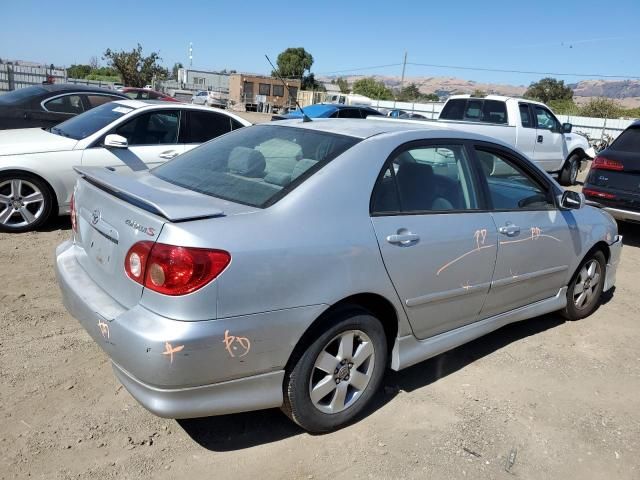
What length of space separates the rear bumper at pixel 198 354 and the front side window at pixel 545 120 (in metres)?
10.5

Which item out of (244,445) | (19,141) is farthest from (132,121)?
(244,445)

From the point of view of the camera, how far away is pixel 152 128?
6641 millimetres

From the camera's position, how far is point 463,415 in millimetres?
3328

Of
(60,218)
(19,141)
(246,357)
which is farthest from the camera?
(60,218)

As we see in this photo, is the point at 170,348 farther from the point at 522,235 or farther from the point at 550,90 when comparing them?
the point at 550,90

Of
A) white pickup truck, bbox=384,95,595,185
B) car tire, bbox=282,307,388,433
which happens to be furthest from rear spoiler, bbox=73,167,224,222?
white pickup truck, bbox=384,95,595,185

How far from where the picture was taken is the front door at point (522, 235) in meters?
3.74

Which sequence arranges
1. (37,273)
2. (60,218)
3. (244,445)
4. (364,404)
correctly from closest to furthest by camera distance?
(244,445) → (364,404) → (37,273) → (60,218)

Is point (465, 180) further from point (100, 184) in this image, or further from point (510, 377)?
point (100, 184)

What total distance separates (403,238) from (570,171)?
11.4 m

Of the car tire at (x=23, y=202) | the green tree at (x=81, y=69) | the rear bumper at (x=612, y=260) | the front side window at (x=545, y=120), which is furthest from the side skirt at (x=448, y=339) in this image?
the green tree at (x=81, y=69)

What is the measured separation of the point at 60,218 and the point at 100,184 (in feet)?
13.7

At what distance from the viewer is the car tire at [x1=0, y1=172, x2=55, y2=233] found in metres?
5.91

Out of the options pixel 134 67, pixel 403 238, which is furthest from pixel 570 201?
pixel 134 67
